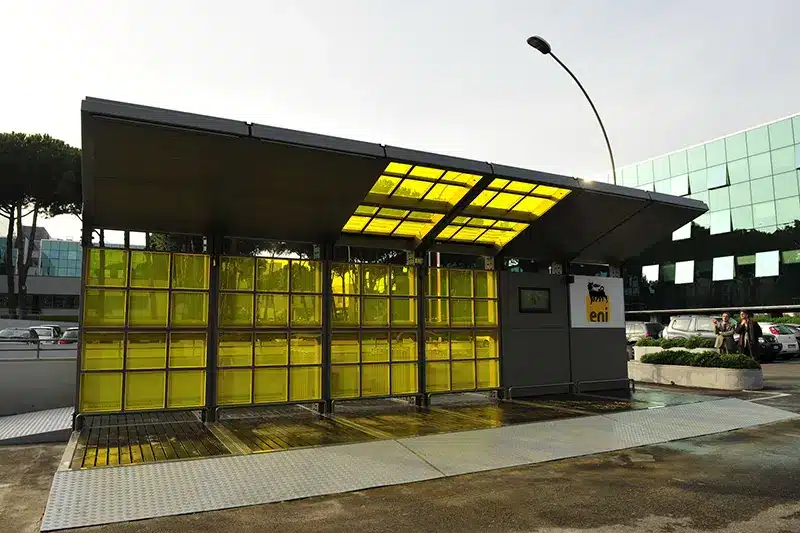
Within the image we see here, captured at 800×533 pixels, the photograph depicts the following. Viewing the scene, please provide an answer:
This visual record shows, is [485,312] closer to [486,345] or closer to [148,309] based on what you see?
[486,345]

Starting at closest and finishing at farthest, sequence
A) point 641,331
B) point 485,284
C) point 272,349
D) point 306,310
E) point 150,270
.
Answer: point 150,270 → point 272,349 → point 306,310 → point 485,284 → point 641,331

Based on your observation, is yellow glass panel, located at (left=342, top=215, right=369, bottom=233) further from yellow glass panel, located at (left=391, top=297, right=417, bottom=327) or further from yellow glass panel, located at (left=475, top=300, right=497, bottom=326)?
yellow glass panel, located at (left=475, top=300, right=497, bottom=326)

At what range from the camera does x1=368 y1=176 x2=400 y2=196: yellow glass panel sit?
8589 millimetres

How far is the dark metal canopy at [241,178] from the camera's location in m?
6.65

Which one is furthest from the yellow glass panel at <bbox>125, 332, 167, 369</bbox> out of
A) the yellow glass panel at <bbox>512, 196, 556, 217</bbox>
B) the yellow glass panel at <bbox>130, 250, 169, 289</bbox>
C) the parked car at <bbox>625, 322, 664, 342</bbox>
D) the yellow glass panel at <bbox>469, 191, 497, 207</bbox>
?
the parked car at <bbox>625, 322, 664, 342</bbox>

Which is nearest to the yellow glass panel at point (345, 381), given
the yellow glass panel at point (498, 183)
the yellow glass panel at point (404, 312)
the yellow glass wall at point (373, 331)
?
the yellow glass wall at point (373, 331)

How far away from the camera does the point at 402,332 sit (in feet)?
33.2

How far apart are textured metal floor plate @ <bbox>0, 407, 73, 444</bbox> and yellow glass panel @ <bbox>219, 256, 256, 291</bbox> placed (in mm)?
3011

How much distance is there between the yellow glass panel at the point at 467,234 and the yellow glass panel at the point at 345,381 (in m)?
3.20

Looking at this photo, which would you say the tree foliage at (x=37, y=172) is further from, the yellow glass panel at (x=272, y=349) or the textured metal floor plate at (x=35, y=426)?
the yellow glass panel at (x=272, y=349)

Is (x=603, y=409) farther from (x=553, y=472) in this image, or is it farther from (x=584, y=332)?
(x=553, y=472)

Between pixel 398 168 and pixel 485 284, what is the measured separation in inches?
149

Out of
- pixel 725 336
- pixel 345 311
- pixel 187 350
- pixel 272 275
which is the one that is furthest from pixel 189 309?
pixel 725 336

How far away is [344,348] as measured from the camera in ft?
31.5
